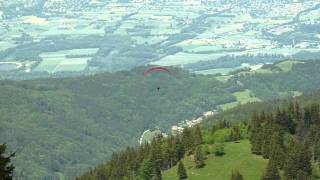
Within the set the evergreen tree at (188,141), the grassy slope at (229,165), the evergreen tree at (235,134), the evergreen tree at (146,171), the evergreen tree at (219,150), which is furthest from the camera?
the evergreen tree at (235,134)

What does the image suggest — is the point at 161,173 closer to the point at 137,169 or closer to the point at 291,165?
the point at 137,169

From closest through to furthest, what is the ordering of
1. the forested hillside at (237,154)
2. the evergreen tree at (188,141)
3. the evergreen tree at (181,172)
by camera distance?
the forested hillside at (237,154) < the evergreen tree at (181,172) < the evergreen tree at (188,141)

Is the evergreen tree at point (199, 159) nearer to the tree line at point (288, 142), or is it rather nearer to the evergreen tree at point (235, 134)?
the tree line at point (288, 142)

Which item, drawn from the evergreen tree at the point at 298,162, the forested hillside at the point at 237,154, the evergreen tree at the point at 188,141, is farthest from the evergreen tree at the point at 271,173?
the evergreen tree at the point at 188,141

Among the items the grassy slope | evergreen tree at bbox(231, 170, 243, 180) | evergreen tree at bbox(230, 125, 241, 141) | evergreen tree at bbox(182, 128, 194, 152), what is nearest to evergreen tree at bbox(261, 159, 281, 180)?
evergreen tree at bbox(231, 170, 243, 180)

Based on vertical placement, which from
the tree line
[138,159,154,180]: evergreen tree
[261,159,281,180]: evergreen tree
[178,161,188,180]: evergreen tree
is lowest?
[138,159,154,180]: evergreen tree

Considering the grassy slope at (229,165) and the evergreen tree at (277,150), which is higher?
the evergreen tree at (277,150)

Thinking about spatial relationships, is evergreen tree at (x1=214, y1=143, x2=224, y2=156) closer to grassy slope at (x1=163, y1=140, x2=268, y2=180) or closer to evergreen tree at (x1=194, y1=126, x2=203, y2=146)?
grassy slope at (x1=163, y1=140, x2=268, y2=180)

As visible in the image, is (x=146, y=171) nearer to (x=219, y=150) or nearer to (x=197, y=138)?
(x=219, y=150)

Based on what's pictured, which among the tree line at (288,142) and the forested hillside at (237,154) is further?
the forested hillside at (237,154)

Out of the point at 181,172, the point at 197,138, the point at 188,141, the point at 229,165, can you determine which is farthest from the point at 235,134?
the point at 181,172
